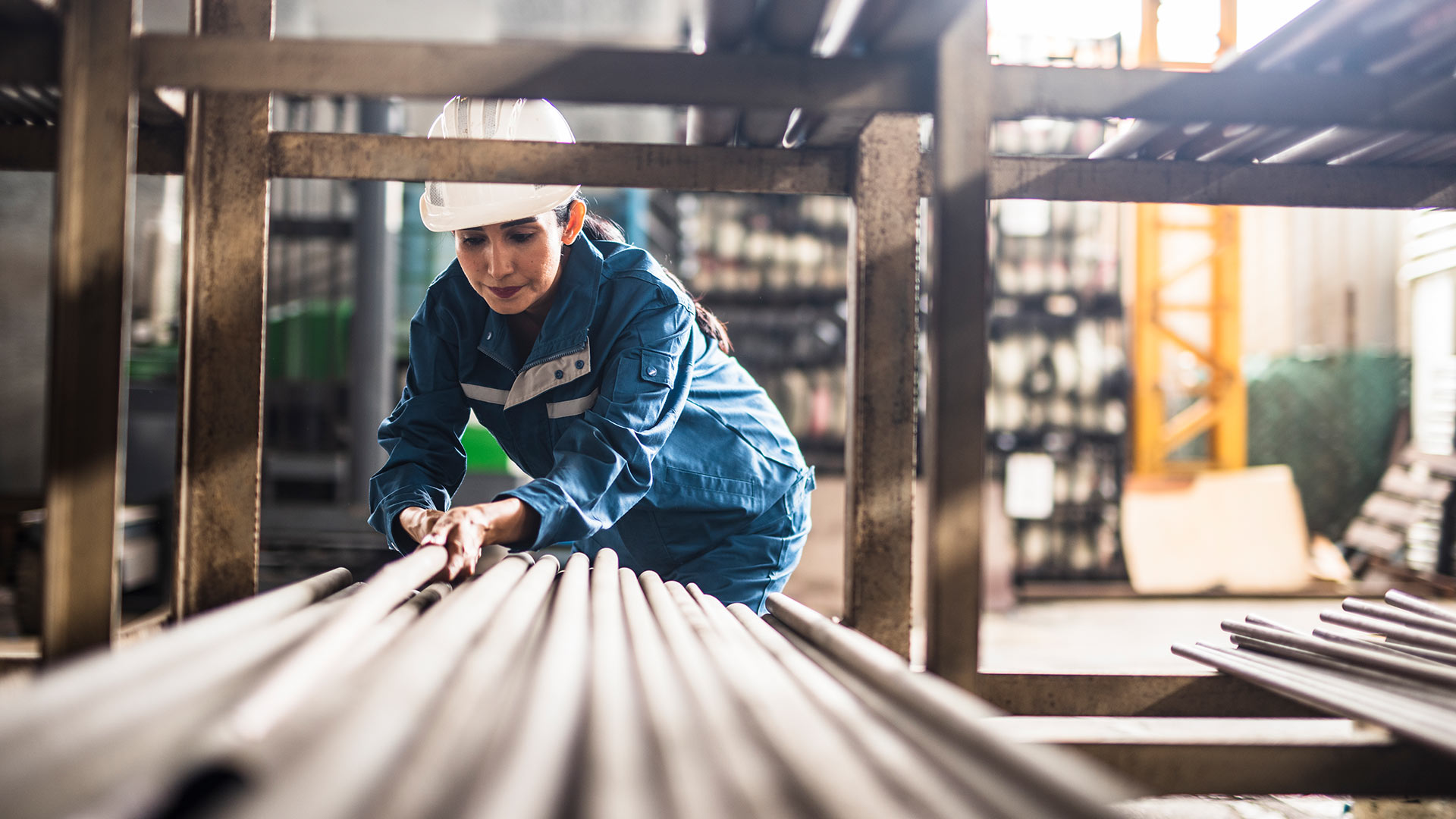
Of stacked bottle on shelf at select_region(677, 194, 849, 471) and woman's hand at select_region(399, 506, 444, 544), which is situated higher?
stacked bottle on shelf at select_region(677, 194, 849, 471)

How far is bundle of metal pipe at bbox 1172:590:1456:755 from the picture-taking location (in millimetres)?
1248

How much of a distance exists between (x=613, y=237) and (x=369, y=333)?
3.64m

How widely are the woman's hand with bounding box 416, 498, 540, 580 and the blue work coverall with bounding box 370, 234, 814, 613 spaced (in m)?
0.04

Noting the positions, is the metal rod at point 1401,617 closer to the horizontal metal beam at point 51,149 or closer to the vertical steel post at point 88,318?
the vertical steel post at point 88,318

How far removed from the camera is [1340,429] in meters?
8.44

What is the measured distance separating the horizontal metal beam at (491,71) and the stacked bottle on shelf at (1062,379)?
595cm

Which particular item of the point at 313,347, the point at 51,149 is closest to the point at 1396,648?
the point at 51,149

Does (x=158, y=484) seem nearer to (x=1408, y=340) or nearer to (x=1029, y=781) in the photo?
(x=1029, y=781)

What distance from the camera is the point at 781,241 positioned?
670cm

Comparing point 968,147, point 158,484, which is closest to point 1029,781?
point 968,147

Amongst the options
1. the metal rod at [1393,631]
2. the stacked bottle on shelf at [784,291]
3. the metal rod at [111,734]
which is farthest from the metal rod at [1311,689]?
the stacked bottle on shelf at [784,291]

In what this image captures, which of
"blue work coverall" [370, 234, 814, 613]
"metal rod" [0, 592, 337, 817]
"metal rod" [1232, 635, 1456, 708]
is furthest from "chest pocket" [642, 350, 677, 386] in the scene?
"metal rod" [1232, 635, 1456, 708]

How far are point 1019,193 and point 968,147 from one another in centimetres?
68

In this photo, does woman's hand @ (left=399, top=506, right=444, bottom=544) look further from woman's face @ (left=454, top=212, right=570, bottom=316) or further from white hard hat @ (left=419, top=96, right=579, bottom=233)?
white hard hat @ (left=419, top=96, right=579, bottom=233)
